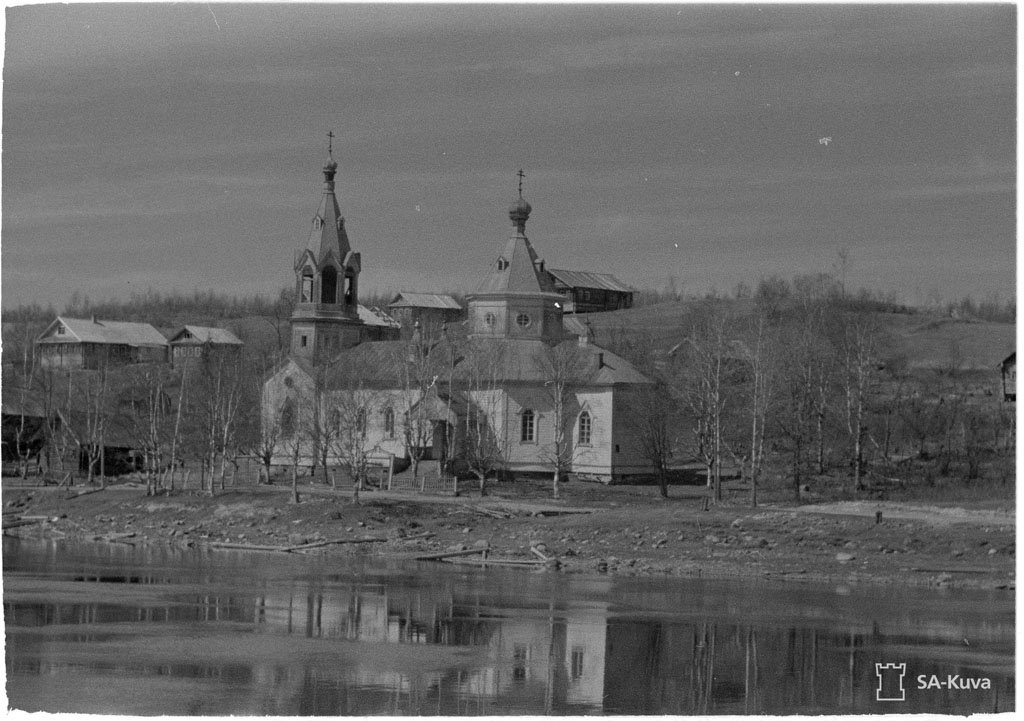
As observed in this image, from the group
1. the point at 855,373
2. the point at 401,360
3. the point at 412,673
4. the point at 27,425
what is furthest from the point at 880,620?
the point at 27,425

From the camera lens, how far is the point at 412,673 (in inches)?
917

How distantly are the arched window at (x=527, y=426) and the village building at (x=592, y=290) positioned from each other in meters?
51.2

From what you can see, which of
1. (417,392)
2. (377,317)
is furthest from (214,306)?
(417,392)

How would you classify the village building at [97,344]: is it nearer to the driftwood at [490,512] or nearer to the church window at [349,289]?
the church window at [349,289]

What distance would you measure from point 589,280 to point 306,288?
172ft

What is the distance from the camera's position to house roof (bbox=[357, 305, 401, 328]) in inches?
4543

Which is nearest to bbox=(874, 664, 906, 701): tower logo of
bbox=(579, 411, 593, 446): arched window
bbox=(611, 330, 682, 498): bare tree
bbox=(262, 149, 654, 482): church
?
bbox=(611, 330, 682, 498): bare tree

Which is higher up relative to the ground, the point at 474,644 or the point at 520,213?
the point at 520,213

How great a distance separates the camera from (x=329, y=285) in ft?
206

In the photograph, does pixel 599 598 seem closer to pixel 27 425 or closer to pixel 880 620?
pixel 880 620

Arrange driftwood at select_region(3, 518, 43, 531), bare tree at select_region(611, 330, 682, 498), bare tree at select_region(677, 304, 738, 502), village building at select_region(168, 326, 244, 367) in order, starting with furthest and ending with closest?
village building at select_region(168, 326, 244, 367)
bare tree at select_region(611, 330, 682, 498)
bare tree at select_region(677, 304, 738, 502)
driftwood at select_region(3, 518, 43, 531)

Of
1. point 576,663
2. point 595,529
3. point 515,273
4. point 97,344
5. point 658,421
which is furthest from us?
point 97,344

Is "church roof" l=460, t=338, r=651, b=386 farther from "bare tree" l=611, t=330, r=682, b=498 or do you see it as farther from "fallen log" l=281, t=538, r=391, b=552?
"fallen log" l=281, t=538, r=391, b=552
